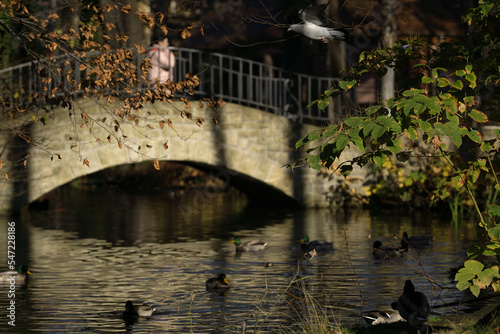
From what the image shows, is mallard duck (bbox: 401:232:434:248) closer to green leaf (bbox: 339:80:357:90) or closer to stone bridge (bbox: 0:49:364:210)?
stone bridge (bbox: 0:49:364:210)

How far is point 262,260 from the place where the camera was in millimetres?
14891

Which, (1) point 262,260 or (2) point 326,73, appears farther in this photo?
(2) point 326,73

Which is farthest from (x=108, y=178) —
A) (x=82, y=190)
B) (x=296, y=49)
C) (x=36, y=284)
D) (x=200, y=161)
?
(x=36, y=284)

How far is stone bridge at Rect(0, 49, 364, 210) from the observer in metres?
19.5

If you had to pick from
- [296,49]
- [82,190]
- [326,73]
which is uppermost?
[296,49]

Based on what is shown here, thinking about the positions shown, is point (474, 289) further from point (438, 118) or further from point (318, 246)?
point (318, 246)

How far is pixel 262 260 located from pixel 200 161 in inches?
258

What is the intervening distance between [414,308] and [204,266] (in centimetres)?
617

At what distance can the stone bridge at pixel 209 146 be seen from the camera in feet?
63.9

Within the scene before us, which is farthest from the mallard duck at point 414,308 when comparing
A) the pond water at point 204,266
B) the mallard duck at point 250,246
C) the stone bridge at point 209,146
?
the stone bridge at point 209,146

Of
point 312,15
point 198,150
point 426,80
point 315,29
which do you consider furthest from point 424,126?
point 198,150

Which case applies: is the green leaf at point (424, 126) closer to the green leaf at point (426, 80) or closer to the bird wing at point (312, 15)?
the green leaf at point (426, 80)

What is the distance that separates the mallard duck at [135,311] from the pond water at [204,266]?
0.38 ft

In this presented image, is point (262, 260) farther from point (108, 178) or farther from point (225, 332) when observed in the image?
point (108, 178)
